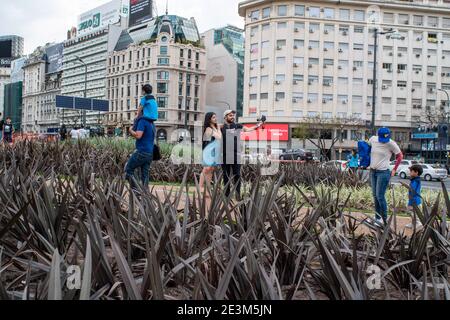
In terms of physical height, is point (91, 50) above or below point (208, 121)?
above

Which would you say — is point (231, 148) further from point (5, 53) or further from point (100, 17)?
point (5, 53)

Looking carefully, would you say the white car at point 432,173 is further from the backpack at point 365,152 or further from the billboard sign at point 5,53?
the billboard sign at point 5,53

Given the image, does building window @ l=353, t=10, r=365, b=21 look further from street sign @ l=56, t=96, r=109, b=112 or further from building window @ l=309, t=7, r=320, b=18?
street sign @ l=56, t=96, r=109, b=112

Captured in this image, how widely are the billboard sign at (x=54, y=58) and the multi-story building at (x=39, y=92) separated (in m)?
0.74

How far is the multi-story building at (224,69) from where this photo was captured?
3912 inches

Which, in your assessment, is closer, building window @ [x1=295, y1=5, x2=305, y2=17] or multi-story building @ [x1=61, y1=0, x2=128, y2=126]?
building window @ [x1=295, y1=5, x2=305, y2=17]

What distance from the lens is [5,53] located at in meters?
158

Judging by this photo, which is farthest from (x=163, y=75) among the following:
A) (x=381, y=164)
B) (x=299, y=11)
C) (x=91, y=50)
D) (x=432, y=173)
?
(x=381, y=164)

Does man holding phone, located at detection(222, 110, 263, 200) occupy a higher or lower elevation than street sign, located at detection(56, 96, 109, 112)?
lower

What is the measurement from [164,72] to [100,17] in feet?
147

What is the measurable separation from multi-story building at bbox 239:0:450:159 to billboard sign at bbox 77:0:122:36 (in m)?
70.2

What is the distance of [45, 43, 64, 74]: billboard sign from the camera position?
448 feet

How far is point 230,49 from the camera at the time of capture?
104250 mm

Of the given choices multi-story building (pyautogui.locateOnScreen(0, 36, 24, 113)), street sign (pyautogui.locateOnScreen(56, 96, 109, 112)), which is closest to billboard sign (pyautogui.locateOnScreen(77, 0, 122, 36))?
multi-story building (pyautogui.locateOnScreen(0, 36, 24, 113))
